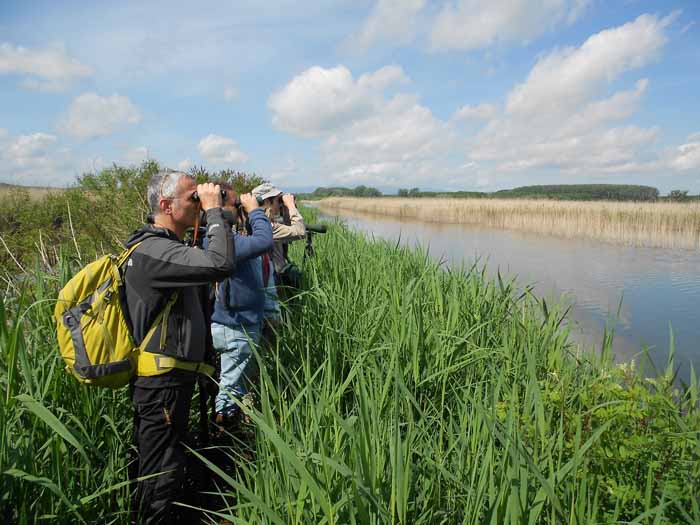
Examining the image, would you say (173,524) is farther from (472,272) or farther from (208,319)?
(472,272)

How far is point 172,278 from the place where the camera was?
6.01ft

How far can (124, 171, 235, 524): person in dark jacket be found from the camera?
5.99ft

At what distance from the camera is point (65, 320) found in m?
1.69

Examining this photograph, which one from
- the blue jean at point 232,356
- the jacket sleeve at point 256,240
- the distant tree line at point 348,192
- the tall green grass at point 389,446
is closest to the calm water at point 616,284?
the tall green grass at point 389,446

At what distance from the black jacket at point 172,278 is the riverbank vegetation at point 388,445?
403mm

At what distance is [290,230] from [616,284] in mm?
7996

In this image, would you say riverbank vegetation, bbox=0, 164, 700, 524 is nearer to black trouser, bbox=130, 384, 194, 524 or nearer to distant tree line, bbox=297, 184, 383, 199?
black trouser, bbox=130, 384, 194, 524

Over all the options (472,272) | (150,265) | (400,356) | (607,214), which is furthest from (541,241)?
(150,265)

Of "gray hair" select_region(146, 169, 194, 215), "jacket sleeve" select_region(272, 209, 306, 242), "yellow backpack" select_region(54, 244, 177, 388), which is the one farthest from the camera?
"jacket sleeve" select_region(272, 209, 306, 242)

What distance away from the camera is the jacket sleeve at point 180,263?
182cm

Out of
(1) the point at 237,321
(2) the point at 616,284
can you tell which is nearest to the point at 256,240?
(1) the point at 237,321

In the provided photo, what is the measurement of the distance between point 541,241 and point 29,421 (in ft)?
55.4

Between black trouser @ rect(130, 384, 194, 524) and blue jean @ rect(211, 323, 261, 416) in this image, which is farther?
blue jean @ rect(211, 323, 261, 416)

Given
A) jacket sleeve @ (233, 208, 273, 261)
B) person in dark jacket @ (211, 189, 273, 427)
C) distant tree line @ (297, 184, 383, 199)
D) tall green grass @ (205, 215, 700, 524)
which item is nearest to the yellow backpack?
tall green grass @ (205, 215, 700, 524)
